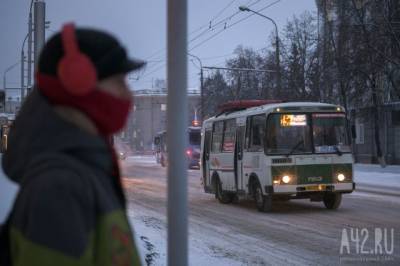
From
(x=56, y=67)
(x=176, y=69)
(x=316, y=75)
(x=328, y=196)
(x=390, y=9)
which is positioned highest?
(x=390, y=9)

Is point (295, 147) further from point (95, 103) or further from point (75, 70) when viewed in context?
point (75, 70)

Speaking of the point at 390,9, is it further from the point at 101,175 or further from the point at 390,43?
the point at 101,175

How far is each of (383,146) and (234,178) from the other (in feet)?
102

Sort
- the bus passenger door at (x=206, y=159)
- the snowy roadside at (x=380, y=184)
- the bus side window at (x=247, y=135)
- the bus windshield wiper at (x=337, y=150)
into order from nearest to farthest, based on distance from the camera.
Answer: the bus windshield wiper at (x=337, y=150)
the bus side window at (x=247, y=135)
the bus passenger door at (x=206, y=159)
the snowy roadside at (x=380, y=184)

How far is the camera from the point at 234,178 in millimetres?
18047

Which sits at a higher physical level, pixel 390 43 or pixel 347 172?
pixel 390 43

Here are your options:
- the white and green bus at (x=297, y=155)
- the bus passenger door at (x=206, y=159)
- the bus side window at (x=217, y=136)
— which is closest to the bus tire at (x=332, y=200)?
the white and green bus at (x=297, y=155)

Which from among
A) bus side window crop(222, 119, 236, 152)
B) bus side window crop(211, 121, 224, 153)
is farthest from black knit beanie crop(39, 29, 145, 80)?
bus side window crop(211, 121, 224, 153)

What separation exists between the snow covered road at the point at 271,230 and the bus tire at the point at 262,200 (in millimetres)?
224

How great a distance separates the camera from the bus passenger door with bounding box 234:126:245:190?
17587 millimetres

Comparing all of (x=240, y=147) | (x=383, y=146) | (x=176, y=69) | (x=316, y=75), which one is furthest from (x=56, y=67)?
(x=383, y=146)

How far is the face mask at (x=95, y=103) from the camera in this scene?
201cm

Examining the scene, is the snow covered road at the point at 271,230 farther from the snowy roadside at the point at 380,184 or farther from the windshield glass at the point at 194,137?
the windshield glass at the point at 194,137

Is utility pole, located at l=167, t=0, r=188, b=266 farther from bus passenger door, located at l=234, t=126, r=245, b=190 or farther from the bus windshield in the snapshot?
bus passenger door, located at l=234, t=126, r=245, b=190
